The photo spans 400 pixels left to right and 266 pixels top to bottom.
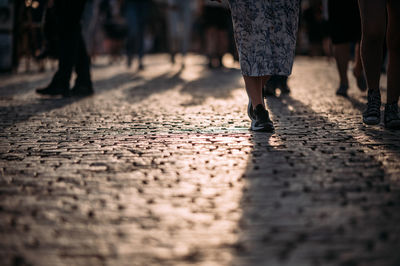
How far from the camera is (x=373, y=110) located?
3734mm

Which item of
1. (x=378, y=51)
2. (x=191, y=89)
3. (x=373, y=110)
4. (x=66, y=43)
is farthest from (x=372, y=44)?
(x=66, y=43)

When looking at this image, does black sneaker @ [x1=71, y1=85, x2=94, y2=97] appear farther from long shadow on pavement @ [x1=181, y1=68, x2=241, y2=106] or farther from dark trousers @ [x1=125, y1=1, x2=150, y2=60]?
dark trousers @ [x1=125, y1=1, x2=150, y2=60]

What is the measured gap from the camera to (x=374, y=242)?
1.57 metres

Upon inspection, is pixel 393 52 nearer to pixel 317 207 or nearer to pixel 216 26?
pixel 317 207

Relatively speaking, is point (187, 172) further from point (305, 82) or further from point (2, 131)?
point (305, 82)

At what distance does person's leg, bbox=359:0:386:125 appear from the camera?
3549 mm

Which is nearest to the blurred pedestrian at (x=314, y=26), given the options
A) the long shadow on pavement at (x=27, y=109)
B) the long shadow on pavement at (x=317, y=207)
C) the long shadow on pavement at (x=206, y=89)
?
the long shadow on pavement at (x=206, y=89)

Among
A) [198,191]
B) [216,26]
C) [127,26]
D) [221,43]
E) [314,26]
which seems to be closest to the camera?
[198,191]

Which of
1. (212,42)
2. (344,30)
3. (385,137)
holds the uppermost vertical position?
(212,42)

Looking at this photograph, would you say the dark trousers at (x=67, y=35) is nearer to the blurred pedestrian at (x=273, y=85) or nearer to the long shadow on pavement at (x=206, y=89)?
the long shadow on pavement at (x=206, y=89)

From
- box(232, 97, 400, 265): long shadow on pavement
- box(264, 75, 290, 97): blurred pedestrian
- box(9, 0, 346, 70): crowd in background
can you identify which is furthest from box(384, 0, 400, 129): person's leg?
box(9, 0, 346, 70): crowd in background

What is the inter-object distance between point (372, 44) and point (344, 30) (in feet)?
Answer: 6.30

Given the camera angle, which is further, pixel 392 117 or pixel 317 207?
pixel 392 117

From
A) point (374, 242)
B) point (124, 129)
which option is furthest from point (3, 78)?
point (374, 242)
